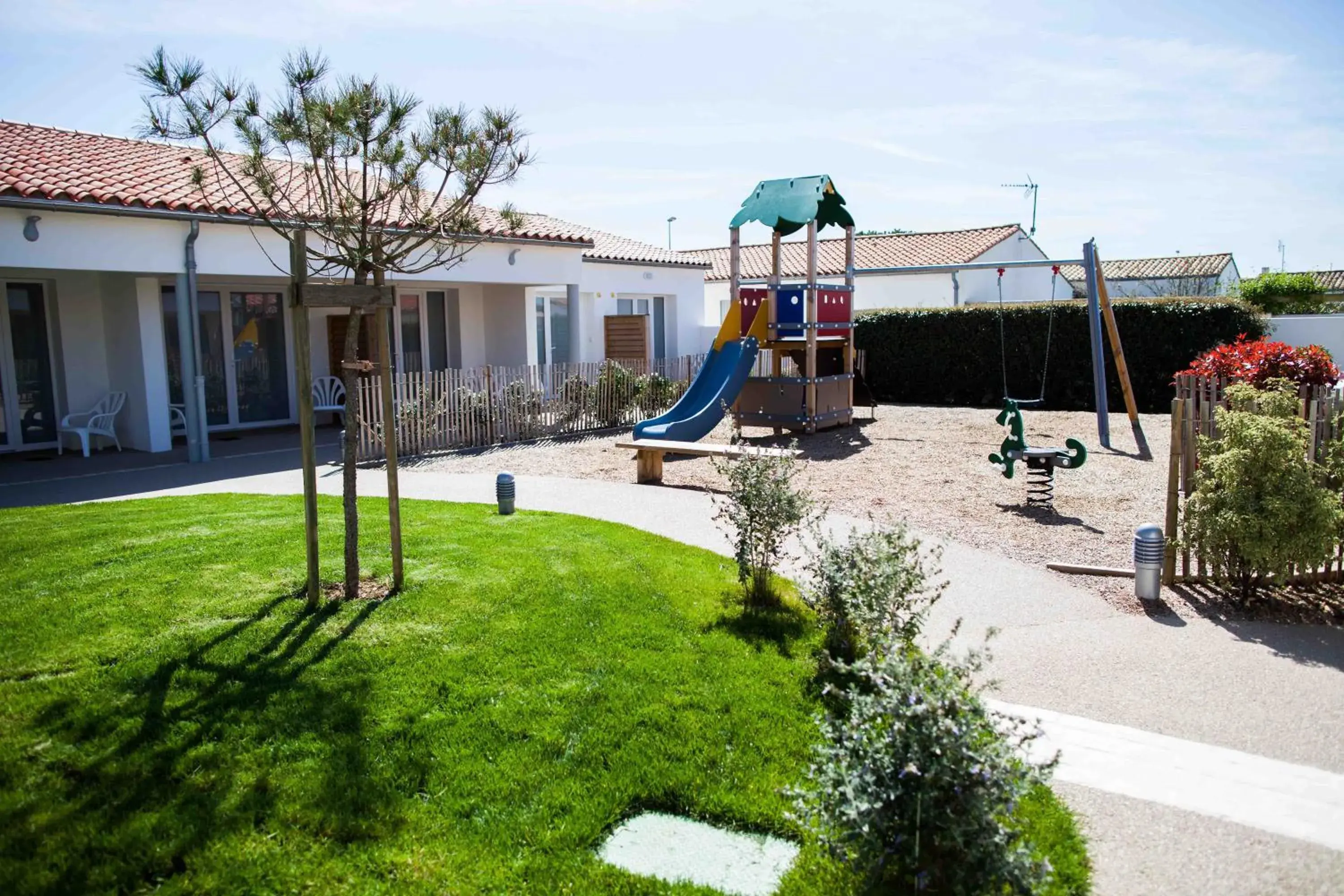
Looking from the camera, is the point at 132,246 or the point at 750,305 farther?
the point at 750,305

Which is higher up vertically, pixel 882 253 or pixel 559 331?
pixel 882 253

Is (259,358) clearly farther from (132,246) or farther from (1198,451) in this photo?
(1198,451)

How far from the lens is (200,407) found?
1292cm

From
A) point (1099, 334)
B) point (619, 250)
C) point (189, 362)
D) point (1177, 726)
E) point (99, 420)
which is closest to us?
point (1177, 726)

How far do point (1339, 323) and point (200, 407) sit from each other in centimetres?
2351

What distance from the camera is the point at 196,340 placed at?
1256 centimetres

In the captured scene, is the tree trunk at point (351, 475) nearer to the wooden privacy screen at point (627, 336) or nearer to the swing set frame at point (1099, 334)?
the swing set frame at point (1099, 334)

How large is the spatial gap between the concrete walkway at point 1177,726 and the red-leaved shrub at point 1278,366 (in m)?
5.11

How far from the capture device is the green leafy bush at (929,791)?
2.91 m

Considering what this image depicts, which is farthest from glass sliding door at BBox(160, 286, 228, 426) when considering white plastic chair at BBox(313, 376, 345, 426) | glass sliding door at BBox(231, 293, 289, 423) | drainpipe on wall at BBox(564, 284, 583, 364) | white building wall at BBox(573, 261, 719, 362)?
white building wall at BBox(573, 261, 719, 362)

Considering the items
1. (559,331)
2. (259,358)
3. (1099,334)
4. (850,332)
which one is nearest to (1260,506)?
(1099,334)

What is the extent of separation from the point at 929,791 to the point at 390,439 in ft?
14.0

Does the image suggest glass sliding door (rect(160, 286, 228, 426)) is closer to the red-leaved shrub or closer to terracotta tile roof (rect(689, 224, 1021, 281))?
the red-leaved shrub

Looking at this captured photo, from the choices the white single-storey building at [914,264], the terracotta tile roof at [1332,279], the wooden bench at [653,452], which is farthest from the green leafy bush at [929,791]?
the terracotta tile roof at [1332,279]
